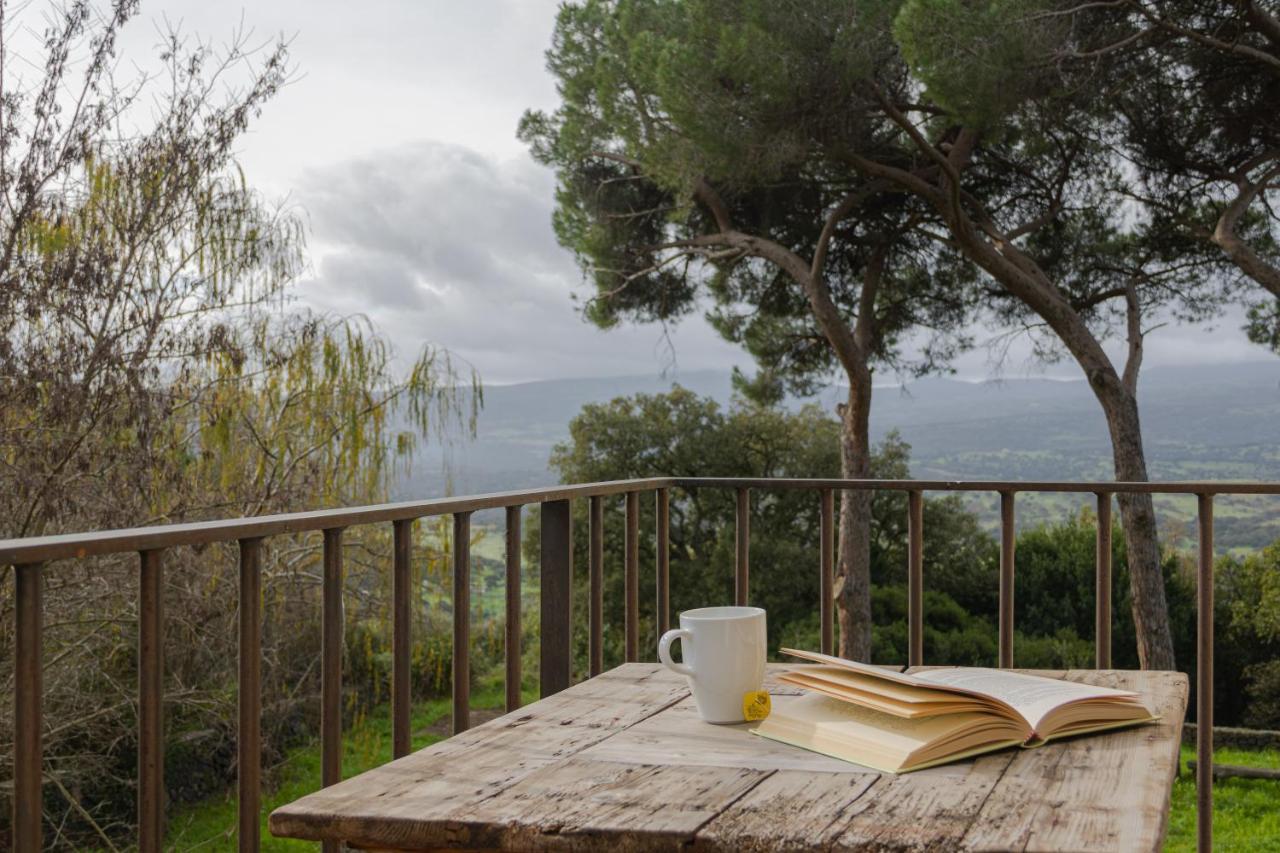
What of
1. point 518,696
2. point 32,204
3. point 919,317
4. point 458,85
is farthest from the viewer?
point 919,317

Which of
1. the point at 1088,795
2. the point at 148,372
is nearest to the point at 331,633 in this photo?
the point at 1088,795

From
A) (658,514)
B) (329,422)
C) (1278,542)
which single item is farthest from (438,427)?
(1278,542)

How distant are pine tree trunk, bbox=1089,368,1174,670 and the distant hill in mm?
721

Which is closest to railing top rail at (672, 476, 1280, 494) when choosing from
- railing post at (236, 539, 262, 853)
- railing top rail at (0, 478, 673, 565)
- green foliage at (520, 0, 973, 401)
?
railing top rail at (0, 478, 673, 565)

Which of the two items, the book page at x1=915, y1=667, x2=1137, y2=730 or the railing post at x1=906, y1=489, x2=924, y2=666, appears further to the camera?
the railing post at x1=906, y1=489, x2=924, y2=666

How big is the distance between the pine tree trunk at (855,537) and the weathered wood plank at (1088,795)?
9.02 m

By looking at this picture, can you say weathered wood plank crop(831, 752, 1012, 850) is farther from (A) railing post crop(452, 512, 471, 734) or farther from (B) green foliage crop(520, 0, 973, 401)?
(B) green foliage crop(520, 0, 973, 401)

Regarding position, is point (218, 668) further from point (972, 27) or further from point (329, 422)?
point (972, 27)

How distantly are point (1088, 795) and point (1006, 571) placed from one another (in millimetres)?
1820

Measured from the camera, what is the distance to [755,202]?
421 inches

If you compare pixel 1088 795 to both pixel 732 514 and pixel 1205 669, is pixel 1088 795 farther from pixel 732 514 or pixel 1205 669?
pixel 732 514

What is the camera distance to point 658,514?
3.02 m

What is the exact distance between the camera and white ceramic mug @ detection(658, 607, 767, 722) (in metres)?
1.15

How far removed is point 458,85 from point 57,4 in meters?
5.42
